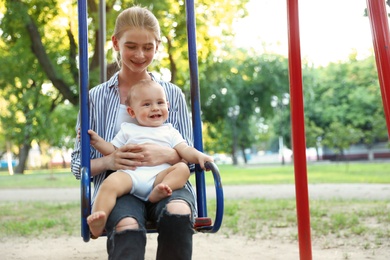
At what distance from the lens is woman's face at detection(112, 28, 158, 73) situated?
2588 millimetres

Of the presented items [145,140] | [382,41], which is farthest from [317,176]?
[145,140]

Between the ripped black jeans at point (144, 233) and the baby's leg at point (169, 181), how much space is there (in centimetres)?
3

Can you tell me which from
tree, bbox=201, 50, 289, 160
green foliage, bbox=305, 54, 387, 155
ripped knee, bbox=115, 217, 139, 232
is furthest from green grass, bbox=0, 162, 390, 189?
ripped knee, bbox=115, 217, 139, 232

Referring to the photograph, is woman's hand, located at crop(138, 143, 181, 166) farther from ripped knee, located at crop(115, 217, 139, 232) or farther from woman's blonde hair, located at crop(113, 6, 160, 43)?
woman's blonde hair, located at crop(113, 6, 160, 43)

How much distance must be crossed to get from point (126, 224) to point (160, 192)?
0.20 metres

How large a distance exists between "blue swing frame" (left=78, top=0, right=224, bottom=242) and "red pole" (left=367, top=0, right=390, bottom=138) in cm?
89

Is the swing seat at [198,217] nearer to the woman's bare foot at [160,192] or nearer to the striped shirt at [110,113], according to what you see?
the woman's bare foot at [160,192]

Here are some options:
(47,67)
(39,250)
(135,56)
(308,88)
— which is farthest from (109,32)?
(308,88)

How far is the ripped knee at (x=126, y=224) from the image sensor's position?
2.17 metres

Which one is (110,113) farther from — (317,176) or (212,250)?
(317,176)

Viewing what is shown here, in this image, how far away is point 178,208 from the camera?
2256 millimetres

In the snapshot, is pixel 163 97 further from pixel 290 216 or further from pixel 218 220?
pixel 290 216

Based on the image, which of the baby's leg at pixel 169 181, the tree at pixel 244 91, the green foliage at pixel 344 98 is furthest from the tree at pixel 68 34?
the green foliage at pixel 344 98

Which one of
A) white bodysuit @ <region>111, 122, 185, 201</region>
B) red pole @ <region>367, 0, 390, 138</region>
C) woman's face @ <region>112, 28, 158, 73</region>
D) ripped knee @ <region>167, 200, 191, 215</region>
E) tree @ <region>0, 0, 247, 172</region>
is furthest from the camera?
tree @ <region>0, 0, 247, 172</region>
